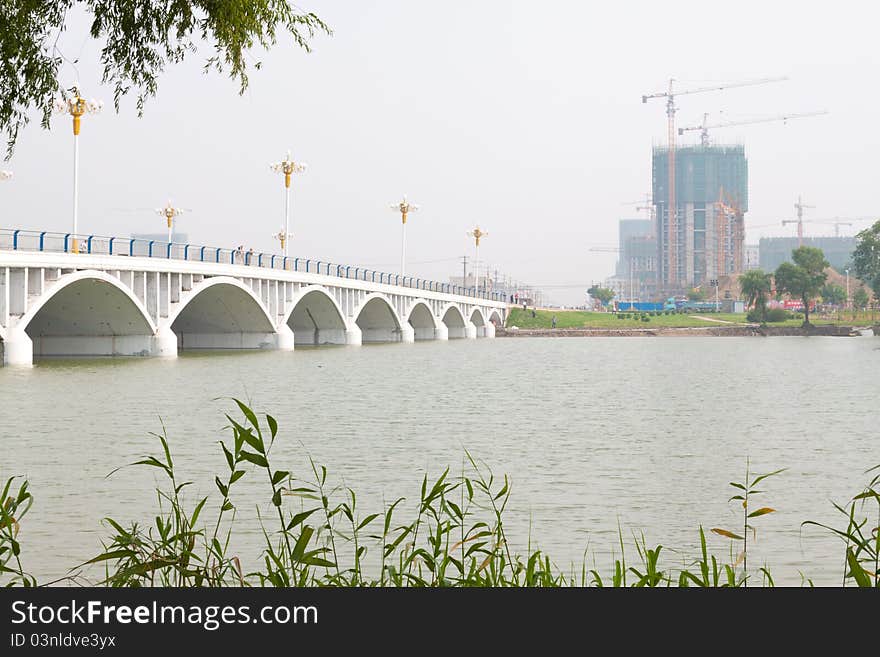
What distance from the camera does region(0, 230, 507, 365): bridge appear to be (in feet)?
141

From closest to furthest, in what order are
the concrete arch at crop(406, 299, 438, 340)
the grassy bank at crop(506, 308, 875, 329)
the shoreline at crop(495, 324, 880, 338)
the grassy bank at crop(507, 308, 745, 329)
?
the concrete arch at crop(406, 299, 438, 340) → the shoreline at crop(495, 324, 880, 338) → the grassy bank at crop(506, 308, 875, 329) → the grassy bank at crop(507, 308, 745, 329)

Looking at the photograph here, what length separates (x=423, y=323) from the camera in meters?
110

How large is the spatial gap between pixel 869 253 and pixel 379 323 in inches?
2067

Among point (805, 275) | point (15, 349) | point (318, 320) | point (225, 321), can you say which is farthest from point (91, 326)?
point (805, 275)

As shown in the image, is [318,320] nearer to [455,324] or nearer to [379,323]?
[379,323]

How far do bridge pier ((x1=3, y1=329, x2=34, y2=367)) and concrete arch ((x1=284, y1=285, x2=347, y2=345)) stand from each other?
3477 centimetres

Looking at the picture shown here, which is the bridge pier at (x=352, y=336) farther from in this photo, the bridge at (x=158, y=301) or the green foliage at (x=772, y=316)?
the green foliage at (x=772, y=316)

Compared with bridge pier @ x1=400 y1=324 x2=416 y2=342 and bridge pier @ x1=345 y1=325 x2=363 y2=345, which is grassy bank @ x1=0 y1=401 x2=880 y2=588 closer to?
bridge pier @ x1=345 y1=325 x2=363 y2=345

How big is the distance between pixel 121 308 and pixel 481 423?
105ft

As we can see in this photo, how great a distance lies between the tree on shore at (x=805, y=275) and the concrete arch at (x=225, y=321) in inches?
2786

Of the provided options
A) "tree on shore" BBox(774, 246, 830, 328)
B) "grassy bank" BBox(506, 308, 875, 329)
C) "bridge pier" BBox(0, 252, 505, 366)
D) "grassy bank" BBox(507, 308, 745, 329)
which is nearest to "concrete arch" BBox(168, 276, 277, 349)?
"bridge pier" BBox(0, 252, 505, 366)

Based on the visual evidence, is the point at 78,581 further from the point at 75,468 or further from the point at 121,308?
the point at 121,308

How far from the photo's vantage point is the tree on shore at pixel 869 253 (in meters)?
115

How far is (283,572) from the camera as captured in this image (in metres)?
6.51
